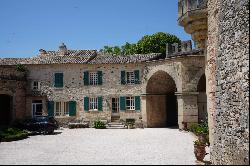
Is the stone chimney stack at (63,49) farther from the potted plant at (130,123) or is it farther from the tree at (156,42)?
the tree at (156,42)

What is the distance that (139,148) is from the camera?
45.9ft

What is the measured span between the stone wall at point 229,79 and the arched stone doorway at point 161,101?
1597 centimetres

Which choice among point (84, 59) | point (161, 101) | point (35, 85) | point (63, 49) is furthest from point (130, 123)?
point (63, 49)

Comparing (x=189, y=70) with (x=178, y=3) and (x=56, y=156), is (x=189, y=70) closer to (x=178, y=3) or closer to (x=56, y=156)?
(x=178, y=3)

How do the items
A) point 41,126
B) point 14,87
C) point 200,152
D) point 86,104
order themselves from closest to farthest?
point 200,152, point 41,126, point 14,87, point 86,104

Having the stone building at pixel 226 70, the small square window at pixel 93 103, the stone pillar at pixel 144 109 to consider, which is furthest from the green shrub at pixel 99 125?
the stone building at pixel 226 70

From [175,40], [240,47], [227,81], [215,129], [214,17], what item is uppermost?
[175,40]

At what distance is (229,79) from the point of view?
327 inches

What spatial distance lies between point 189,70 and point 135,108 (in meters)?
6.64

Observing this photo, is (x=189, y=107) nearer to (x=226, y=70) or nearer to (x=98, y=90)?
(x=98, y=90)

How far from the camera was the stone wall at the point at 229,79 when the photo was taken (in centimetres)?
730

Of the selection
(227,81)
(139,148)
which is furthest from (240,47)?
(139,148)

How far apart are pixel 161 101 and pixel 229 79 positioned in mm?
18948

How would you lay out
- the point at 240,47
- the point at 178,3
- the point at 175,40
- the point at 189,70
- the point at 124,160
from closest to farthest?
the point at 240,47
the point at 124,160
the point at 178,3
the point at 189,70
the point at 175,40
